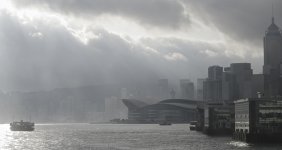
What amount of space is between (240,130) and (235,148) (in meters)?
44.9

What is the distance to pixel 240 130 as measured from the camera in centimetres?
19925

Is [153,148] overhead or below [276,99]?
below

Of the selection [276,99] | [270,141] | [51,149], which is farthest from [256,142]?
[51,149]

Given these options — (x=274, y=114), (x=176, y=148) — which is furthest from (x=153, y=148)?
(x=274, y=114)

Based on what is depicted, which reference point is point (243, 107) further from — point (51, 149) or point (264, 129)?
point (51, 149)

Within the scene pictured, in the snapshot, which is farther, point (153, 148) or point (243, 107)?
point (243, 107)

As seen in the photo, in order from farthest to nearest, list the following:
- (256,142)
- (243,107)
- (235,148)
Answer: (243,107)
(256,142)
(235,148)

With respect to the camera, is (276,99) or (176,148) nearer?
(176,148)

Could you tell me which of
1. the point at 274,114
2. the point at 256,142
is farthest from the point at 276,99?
the point at 256,142

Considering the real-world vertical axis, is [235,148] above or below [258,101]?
below

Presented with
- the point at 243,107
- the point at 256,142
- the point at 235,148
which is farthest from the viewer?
the point at 243,107

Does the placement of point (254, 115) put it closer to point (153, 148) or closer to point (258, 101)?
point (258, 101)

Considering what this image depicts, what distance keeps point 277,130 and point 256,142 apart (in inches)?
401

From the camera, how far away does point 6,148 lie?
6501 inches
